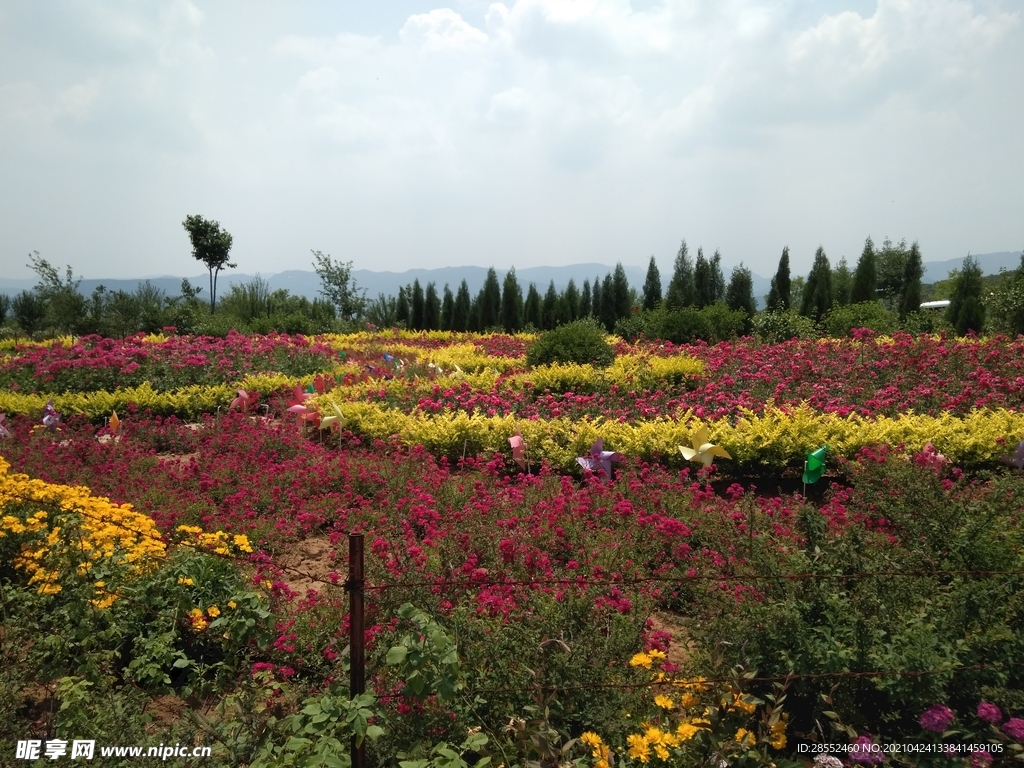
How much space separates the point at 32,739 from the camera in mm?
2469

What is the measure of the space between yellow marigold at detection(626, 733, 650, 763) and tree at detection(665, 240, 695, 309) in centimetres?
1941

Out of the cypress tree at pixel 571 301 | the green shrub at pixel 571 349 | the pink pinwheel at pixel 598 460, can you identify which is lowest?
the pink pinwheel at pixel 598 460

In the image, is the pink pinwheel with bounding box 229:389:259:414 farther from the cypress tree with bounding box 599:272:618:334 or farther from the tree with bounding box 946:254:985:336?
the cypress tree with bounding box 599:272:618:334

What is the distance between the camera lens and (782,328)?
14281mm

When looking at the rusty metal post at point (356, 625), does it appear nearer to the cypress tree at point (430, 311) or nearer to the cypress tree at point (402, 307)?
the cypress tree at point (430, 311)

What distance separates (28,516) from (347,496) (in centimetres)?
Result: 186

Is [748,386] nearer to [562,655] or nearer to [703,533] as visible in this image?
[703,533]

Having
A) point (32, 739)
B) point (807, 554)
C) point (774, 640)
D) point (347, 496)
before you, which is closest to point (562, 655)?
point (774, 640)

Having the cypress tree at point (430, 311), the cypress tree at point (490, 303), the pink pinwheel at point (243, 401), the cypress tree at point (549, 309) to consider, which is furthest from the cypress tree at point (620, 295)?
the pink pinwheel at point (243, 401)

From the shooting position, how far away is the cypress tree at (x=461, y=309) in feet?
75.8

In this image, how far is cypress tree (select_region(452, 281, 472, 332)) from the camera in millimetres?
23094

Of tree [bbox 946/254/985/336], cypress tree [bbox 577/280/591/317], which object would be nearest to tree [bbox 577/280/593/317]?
cypress tree [bbox 577/280/591/317]

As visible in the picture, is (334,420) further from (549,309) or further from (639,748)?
(549,309)

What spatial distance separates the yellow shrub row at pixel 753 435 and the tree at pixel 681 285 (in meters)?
15.4
